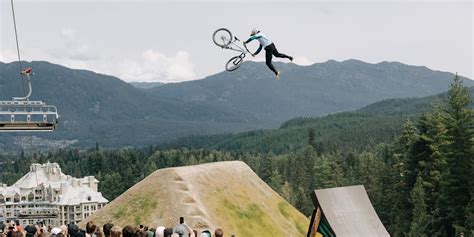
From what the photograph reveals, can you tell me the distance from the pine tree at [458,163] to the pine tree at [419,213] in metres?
1.69

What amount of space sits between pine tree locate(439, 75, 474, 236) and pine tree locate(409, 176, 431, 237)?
66.6 inches

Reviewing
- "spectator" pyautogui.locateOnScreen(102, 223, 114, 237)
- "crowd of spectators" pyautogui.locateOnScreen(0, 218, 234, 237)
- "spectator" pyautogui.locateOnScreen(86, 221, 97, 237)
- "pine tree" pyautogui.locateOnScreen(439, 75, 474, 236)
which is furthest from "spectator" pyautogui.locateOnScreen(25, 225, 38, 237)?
"pine tree" pyautogui.locateOnScreen(439, 75, 474, 236)

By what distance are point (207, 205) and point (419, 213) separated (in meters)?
33.3

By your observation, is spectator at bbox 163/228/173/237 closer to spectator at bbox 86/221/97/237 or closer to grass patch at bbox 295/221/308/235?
spectator at bbox 86/221/97/237

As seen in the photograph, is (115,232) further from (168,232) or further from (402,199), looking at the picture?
(402,199)

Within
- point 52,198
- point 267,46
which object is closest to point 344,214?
point 267,46

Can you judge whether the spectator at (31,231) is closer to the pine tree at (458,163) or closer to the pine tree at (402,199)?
the pine tree at (458,163)

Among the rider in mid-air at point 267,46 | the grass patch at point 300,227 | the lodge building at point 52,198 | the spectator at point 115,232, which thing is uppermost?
the rider in mid-air at point 267,46

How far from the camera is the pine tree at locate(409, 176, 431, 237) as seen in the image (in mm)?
68438

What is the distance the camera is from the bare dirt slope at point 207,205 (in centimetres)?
4162

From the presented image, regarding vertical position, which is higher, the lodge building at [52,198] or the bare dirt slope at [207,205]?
the bare dirt slope at [207,205]

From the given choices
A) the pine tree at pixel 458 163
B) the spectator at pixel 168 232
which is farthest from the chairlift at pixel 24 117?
the pine tree at pixel 458 163

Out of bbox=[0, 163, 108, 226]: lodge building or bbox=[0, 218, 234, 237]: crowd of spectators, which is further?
bbox=[0, 163, 108, 226]: lodge building

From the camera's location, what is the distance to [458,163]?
67812 mm
